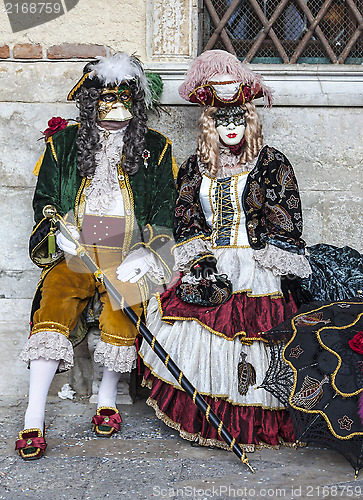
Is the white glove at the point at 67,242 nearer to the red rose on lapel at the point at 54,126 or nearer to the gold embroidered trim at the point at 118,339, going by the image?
the gold embroidered trim at the point at 118,339

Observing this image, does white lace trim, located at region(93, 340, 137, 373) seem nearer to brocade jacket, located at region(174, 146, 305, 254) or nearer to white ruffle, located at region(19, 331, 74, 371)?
white ruffle, located at region(19, 331, 74, 371)

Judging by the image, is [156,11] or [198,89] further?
[156,11]

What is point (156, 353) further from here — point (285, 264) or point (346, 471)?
point (346, 471)

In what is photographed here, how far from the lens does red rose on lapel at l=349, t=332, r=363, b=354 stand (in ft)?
9.10

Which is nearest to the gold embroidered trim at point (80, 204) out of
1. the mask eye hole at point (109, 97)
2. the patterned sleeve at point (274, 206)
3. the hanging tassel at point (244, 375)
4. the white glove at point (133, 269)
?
the white glove at point (133, 269)

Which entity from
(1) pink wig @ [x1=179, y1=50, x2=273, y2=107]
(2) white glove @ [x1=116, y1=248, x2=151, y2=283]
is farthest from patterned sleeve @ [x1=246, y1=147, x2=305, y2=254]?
(2) white glove @ [x1=116, y1=248, x2=151, y2=283]

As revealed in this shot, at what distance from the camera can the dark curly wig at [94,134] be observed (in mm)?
3664

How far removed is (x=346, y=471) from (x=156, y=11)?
114 inches

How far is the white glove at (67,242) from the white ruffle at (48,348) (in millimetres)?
457

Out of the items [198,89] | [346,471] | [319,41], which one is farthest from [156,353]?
[319,41]

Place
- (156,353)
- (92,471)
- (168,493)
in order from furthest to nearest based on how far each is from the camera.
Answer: (156,353)
(92,471)
(168,493)

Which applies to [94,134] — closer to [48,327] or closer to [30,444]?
[48,327]

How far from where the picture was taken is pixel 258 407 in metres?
3.27

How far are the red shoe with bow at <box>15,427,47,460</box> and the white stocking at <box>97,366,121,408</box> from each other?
443 millimetres
